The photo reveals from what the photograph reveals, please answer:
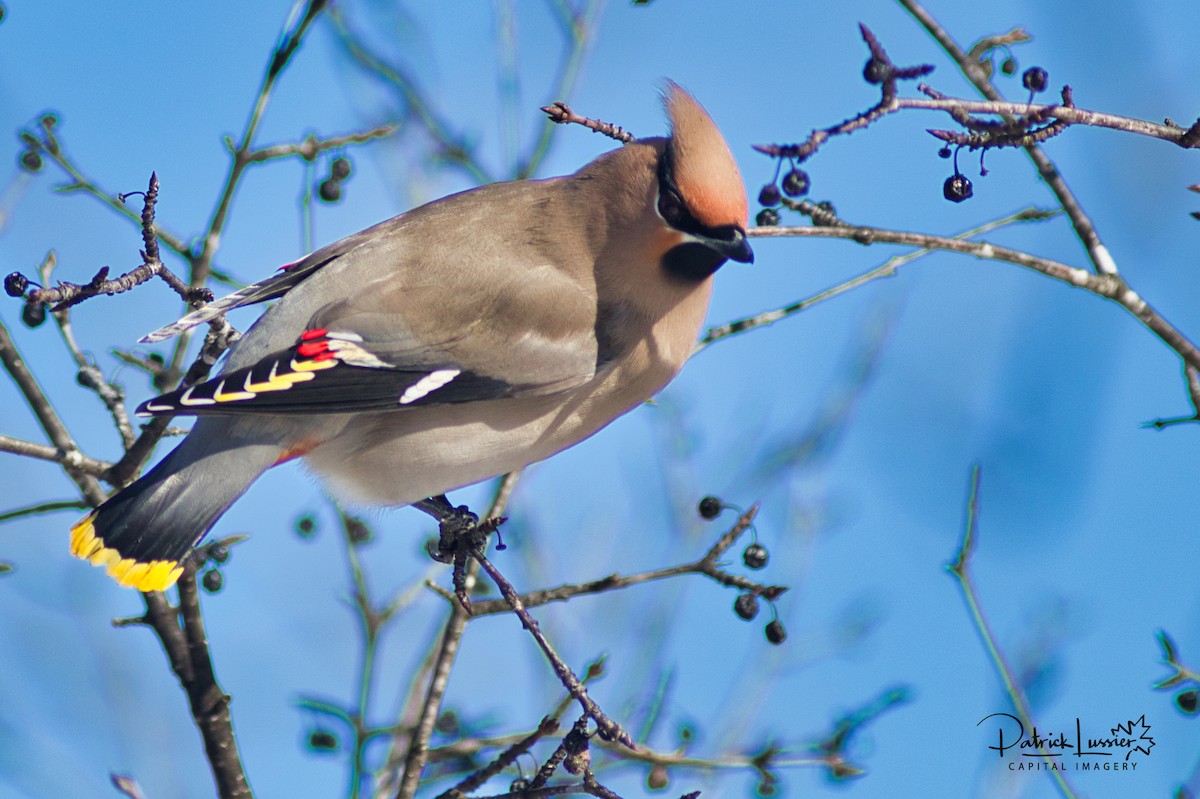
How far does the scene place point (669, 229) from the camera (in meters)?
2.98

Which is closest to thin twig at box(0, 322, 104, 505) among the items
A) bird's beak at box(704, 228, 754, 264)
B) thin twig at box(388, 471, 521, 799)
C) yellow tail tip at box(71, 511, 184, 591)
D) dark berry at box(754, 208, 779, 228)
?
yellow tail tip at box(71, 511, 184, 591)

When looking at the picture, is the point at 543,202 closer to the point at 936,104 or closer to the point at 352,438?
the point at 352,438

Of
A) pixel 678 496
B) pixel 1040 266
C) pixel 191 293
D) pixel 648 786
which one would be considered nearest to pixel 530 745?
pixel 648 786

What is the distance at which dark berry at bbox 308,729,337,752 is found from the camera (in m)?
3.26

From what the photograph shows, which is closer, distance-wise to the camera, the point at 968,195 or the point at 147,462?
the point at 968,195

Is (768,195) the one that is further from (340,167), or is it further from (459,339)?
(340,167)

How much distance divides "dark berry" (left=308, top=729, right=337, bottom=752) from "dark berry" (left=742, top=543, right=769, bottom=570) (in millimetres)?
1229

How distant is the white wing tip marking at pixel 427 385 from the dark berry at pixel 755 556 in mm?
863

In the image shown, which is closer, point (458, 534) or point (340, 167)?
point (458, 534)

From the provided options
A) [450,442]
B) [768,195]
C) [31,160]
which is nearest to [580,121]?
[768,195]

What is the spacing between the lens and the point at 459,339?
9.50 feet

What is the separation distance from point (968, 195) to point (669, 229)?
90 cm

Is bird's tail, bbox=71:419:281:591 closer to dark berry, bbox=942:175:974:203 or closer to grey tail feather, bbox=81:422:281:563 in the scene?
grey tail feather, bbox=81:422:281:563

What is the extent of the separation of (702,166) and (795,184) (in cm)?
39
